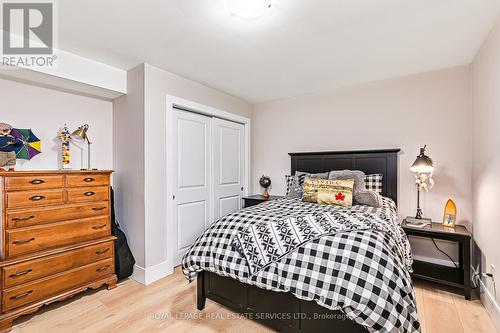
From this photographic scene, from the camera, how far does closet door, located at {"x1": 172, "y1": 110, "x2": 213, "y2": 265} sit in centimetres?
303

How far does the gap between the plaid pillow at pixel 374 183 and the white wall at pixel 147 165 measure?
244 centimetres

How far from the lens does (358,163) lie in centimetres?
323

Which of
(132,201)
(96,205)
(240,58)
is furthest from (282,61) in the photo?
(96,205)

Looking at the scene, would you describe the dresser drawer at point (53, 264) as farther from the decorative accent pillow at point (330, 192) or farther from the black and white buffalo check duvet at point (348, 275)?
the decorative accent pillow at point (330, 192)

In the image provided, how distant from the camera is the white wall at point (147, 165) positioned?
2.61 metres

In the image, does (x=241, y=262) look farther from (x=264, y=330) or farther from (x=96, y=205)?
(x=96, y=205)

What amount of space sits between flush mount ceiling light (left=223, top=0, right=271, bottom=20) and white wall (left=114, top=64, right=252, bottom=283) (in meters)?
1.39

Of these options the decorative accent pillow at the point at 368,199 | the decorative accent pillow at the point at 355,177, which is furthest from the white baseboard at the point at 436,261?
the decorative accent pillow at the point at 355,177

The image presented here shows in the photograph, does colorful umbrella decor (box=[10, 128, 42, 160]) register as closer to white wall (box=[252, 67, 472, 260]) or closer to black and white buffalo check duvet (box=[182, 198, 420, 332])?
black and white buffalo check duvet (box=[182, 198, 420, 332])

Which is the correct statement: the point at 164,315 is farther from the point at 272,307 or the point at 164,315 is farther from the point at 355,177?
the point at 355,177

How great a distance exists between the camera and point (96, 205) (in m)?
2.43

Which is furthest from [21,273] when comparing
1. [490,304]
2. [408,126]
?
[408,126]

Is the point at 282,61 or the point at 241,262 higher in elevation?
the point at 282,61

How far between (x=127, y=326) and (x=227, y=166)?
2.34 metres
